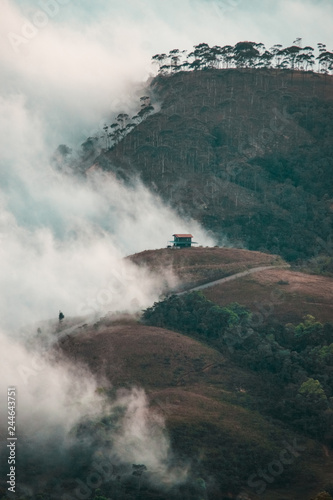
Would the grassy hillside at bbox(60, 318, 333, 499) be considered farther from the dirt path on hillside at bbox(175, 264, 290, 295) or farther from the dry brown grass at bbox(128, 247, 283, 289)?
the dry brown grass at bbox(128, 247, 283, 289)

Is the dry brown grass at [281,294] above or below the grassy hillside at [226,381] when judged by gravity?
above

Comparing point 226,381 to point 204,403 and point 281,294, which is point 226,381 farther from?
point 281,294

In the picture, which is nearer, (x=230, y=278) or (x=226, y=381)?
(x=226, y=381)

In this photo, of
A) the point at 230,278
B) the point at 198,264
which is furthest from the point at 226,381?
the point at 198,264

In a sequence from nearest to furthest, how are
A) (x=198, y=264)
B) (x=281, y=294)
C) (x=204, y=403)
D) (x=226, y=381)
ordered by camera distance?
(x=204, y=403)
(x=226, y=381)
(x=281, y=294)
(x=198, y=264)

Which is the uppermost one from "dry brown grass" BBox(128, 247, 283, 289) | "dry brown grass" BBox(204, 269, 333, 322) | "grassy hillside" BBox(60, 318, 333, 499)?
"dry brown grass" BBox(128, 247, 283, 289)

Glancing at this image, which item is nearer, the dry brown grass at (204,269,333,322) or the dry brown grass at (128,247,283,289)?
the dry brown grass at (204,269,333,322)

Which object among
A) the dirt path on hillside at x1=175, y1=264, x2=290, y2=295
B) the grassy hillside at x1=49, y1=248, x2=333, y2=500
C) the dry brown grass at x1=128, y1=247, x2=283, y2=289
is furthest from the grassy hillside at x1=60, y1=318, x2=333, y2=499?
the dry brown grass at x1=128, y1=247, x2=283, y2=289

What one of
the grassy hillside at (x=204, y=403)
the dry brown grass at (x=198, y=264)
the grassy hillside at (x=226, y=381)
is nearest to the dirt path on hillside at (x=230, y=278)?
the dry brown grass at (x=198, y=264)

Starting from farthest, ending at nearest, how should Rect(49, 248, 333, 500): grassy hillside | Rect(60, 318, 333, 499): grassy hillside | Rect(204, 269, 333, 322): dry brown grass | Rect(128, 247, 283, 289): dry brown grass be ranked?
Rect(128, 247, 283, 289): dry brown grass, Rect(204, 269, 333, 322): dry brown grass, Rect(49, 248, 333, 500): grassy hillside, Rect(60, 318, 333, 499): grassy hillside

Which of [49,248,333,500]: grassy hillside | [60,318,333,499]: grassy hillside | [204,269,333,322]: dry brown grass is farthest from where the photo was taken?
[204,269,333,322]: dry brown grass

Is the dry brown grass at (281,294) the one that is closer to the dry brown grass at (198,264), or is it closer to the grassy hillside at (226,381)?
the grassy hillside at (226,381)

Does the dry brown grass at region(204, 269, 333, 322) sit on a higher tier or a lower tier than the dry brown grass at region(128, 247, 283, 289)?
lower
